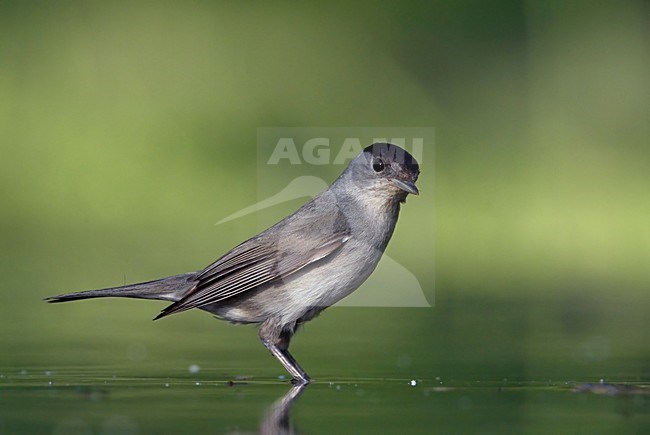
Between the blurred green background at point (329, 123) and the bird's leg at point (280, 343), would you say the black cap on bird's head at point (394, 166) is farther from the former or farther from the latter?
the blurred green background at point (329, 123)

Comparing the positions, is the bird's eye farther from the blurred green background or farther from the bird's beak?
the blurred green background

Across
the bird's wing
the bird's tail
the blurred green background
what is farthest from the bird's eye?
the blurred green background

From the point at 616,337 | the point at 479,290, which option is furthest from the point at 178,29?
the point at 616,337

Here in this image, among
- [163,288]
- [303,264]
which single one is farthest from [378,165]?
[163,288]

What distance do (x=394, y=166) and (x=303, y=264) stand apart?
653 millimetres

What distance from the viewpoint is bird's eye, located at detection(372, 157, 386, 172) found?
6.70 meters

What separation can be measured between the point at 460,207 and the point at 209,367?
693 cm

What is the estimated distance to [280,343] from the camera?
6730 mm

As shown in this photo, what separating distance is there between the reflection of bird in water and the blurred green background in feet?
16.3

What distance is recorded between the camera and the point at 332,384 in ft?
20.3

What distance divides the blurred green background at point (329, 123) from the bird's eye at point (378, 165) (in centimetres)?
404

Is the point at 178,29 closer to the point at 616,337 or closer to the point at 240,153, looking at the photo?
the point at 240,153

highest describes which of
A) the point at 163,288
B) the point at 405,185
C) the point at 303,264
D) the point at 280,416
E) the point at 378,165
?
the point at 378,165

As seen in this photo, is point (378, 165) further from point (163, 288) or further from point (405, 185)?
point (163, 288)
